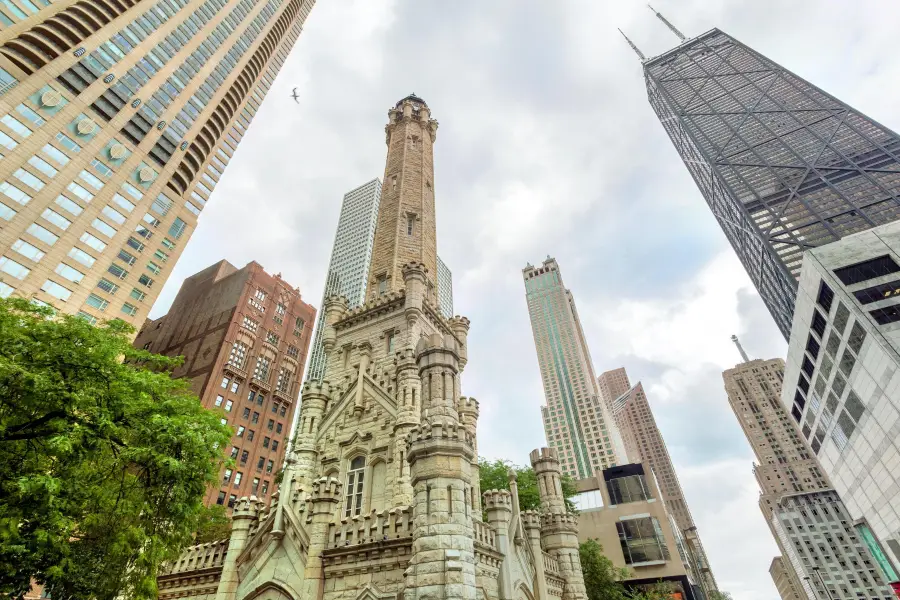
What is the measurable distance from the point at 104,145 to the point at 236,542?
62.2 metres

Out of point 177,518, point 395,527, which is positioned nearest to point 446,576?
point 395,527

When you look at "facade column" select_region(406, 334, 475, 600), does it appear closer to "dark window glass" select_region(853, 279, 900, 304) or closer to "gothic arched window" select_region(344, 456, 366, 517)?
"gothic arched window" select_region(344, 456, 366, 517)

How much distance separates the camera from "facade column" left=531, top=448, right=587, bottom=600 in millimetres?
20047

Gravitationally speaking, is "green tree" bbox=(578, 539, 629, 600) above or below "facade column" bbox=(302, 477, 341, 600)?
above

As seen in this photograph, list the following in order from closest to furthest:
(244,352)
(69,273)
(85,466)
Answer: (85,466), (69,273), (244,352)

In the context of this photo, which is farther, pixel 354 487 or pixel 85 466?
pixel 354 487

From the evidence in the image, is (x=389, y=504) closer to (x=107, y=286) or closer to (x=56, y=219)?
(x=107, y=286)

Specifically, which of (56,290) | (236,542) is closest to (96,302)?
(56,290)

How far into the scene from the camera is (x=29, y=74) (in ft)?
171

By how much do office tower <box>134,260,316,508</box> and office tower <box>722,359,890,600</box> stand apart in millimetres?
106682

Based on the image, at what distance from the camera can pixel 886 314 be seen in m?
44.1

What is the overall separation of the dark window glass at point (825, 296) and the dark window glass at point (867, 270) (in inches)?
73.0

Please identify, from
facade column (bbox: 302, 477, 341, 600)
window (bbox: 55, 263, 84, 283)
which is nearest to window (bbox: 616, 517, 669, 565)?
facade column (bbox: 302, 477, 341, 600)

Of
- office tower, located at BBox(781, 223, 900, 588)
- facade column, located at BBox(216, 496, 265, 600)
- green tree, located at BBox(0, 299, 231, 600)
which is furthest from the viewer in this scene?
office tower, located at BBox(781, 223, 900, 588)
